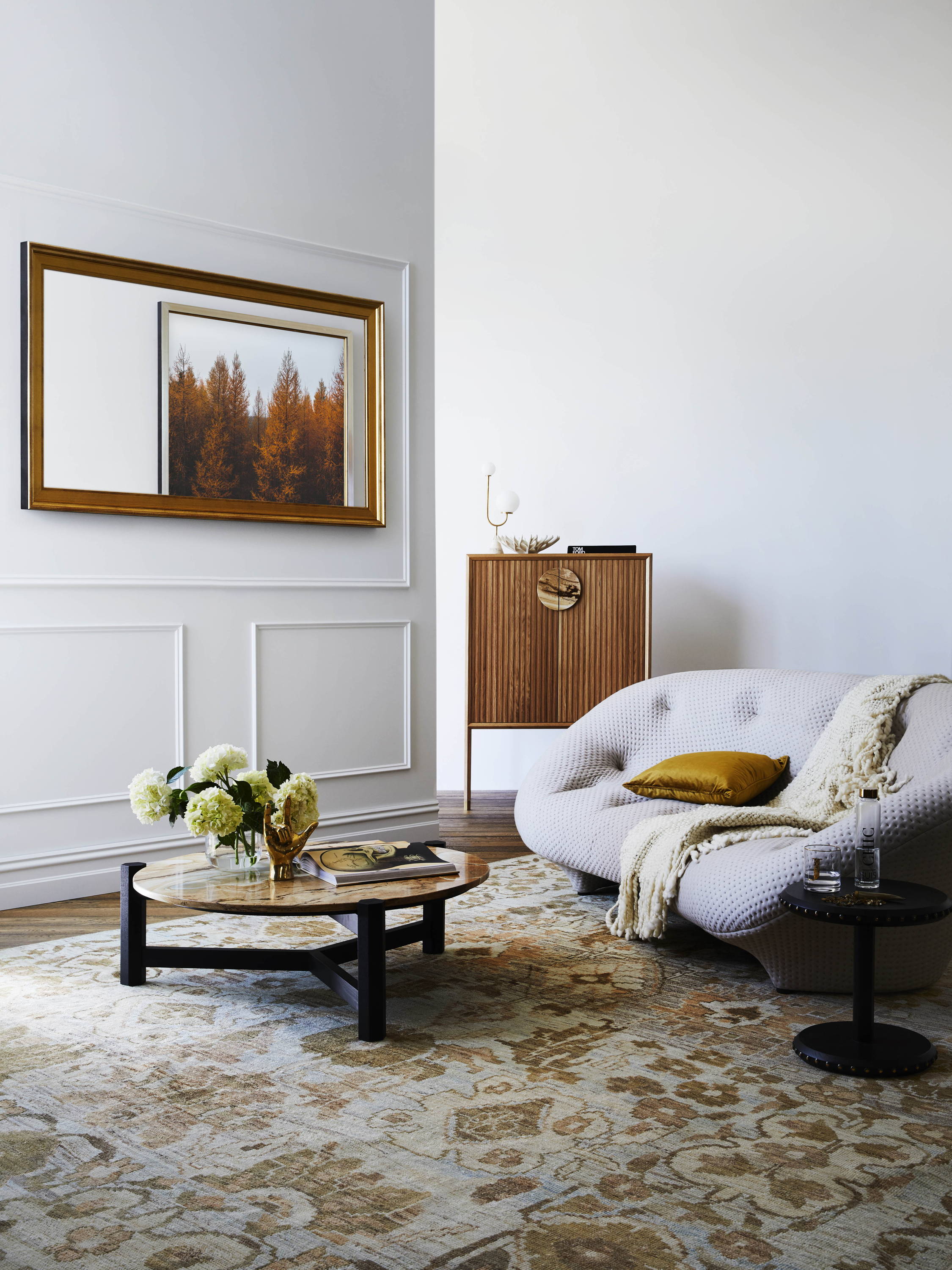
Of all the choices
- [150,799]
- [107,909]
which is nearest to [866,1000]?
[150,799]

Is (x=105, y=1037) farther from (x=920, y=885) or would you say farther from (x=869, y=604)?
(x=869, y=604)

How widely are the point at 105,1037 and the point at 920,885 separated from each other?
175cm

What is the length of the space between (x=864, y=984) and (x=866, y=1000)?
1.5 inches

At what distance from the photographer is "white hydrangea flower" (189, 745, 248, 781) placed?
107 inches

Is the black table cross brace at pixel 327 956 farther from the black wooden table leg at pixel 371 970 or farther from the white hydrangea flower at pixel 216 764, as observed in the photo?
the white hydrangea flower at pixel 216 764

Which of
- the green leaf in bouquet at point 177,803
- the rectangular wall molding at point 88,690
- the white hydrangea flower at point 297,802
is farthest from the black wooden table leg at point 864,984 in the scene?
the rectangular wall molding at point 88,690

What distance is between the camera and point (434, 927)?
3090mm

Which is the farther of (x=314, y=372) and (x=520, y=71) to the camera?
(x=520, y=71)

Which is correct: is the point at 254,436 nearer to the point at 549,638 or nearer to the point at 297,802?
the point at 549,638

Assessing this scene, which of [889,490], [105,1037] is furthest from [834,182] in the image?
Answer: [105,1037]

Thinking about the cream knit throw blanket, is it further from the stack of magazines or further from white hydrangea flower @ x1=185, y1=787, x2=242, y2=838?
white hydrangea flower @ x1=185, y1=787, x2=242, y2=838

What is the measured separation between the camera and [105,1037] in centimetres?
249

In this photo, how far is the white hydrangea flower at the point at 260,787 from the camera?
8.93ft

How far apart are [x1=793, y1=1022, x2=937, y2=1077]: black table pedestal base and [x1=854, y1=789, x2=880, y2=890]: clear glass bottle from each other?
12.8 inches
